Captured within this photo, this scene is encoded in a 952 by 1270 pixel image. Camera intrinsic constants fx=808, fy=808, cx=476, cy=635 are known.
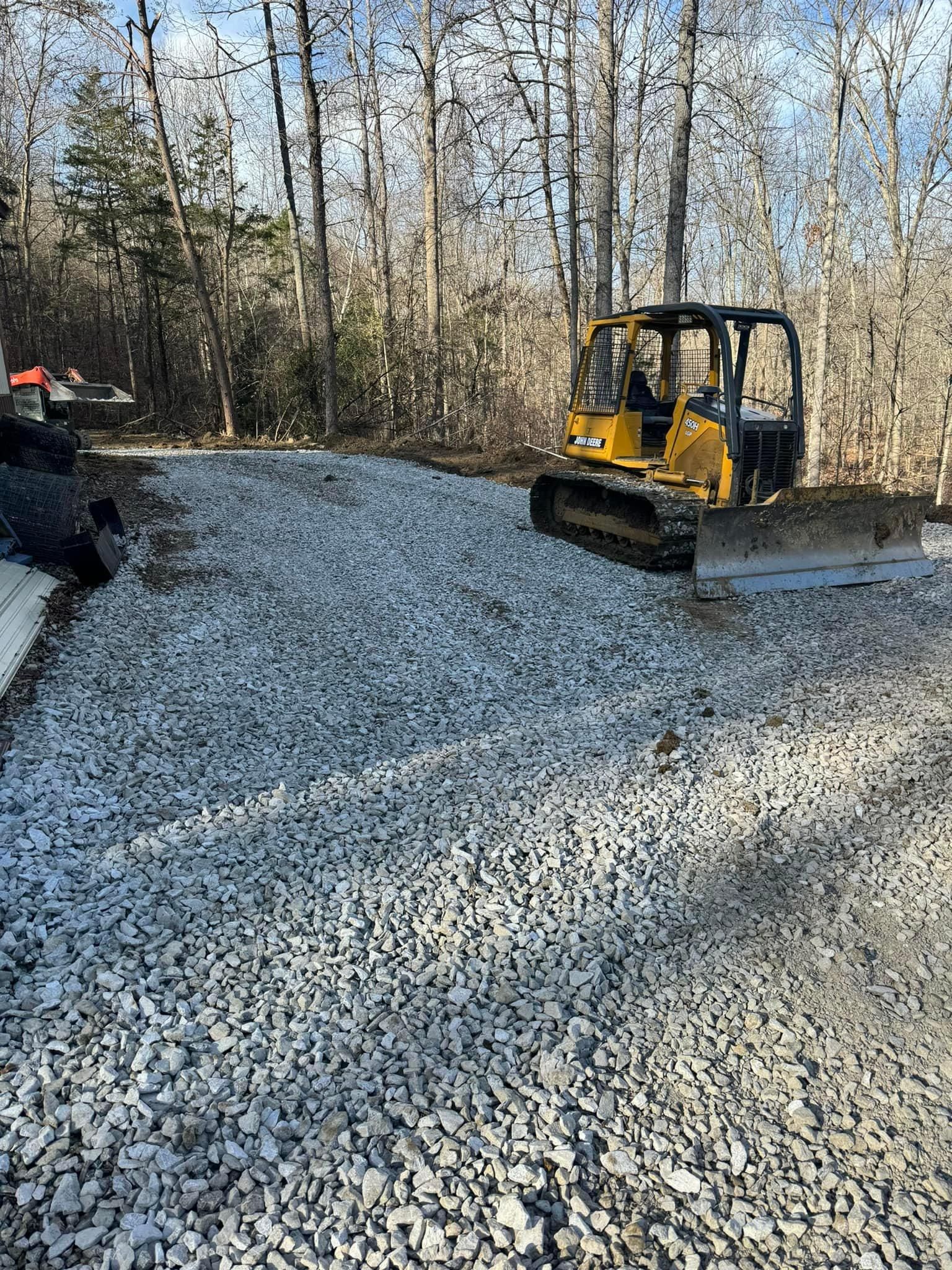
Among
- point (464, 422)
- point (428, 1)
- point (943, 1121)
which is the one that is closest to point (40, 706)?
point (943, 1121)

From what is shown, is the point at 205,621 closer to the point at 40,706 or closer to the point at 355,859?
the point at 40,706

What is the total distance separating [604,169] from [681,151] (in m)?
1.29

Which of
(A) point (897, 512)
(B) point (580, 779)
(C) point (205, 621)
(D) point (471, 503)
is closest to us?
(B) point (580, 779)

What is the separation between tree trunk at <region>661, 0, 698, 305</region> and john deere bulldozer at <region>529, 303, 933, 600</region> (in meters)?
4.46

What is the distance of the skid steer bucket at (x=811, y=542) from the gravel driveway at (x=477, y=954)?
3.78 feet

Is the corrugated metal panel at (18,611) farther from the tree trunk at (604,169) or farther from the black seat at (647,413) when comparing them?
the tree trunk at (604,169)

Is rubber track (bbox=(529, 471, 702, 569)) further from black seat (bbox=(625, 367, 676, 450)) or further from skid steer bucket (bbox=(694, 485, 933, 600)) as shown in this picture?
black seat (bbox=(625, 367, 676, 450))

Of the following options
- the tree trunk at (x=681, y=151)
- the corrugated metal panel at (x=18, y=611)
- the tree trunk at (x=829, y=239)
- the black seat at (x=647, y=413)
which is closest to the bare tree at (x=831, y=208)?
the tree trunk at (x=829, y=239)

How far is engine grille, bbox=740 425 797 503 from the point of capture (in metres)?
7.82

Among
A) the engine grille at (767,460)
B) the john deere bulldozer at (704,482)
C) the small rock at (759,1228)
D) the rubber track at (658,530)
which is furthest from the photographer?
the engine grille at (767,460)

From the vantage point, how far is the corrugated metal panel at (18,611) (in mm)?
5070

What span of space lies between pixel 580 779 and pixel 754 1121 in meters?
2.03

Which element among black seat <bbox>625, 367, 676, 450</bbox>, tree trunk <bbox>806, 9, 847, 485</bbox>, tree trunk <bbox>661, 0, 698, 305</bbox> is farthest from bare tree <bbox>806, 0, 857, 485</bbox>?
black seat <bbox>625, 367, 676, 450</bbox>

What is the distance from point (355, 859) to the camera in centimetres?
364
